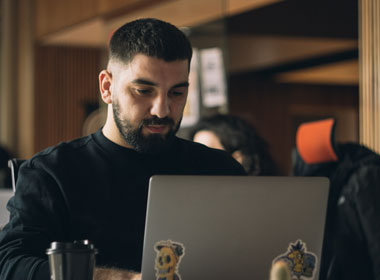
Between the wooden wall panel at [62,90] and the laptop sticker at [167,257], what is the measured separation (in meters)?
7.25

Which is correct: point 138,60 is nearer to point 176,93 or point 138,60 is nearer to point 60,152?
point 176,93

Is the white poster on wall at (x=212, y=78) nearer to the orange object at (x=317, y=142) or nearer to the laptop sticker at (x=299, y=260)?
the orange object at (x=317, y=142)

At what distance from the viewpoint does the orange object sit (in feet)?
10.2

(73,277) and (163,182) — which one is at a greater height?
(163,182)

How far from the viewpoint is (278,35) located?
8.88 metres

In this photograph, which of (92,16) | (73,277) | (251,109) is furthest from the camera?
(251,109)

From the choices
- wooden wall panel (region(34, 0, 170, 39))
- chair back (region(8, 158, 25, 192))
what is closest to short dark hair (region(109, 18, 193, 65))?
chair back (region(8, 158, 25, 192))

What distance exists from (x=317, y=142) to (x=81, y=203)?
139cm

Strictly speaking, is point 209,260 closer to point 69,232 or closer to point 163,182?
point 163,182

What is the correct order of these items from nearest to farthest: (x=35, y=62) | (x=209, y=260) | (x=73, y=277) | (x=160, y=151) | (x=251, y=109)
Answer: (x=73, y=277) → (x=209, y=260) → (x=160, y=151) → (x=35, y=62) → (x=251, y=109)

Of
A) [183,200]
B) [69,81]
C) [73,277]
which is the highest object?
[69,81]

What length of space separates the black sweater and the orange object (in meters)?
1.06

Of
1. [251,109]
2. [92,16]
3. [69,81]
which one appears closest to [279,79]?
[251,109]

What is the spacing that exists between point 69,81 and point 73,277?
7.66 m
